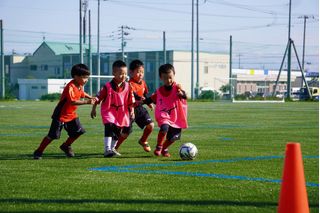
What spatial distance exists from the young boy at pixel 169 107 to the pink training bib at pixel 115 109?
568 millimetres

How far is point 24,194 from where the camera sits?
251 inches

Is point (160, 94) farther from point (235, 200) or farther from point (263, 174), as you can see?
point (235, 200)

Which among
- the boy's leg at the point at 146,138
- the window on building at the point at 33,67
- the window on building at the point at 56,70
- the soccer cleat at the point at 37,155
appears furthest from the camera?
the window on building at the point at 33,67

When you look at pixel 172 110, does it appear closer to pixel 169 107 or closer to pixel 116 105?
pixel 169 107

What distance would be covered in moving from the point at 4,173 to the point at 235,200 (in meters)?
3.37

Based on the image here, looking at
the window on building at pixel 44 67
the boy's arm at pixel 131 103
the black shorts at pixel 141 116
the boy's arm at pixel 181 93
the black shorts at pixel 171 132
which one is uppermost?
the window on building at pixel 44 67


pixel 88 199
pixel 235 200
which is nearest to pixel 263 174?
pixel 235 200

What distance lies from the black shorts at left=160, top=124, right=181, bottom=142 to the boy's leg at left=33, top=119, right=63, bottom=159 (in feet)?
5.85

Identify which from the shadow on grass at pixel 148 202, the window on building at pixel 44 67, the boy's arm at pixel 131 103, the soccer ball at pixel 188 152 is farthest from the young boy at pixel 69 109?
the window on building at pixel 44 67

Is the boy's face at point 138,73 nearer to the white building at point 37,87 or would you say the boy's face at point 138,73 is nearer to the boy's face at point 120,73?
the boy's face at point 120,73

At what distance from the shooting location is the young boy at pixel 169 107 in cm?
1072

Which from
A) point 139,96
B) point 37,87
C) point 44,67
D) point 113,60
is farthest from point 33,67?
point 139,96

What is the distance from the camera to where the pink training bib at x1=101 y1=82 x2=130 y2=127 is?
35.0ft

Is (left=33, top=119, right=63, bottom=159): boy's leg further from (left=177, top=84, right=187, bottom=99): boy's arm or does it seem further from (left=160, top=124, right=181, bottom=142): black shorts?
(left=177, top=84, right=187, bottom=99): boy's arm
